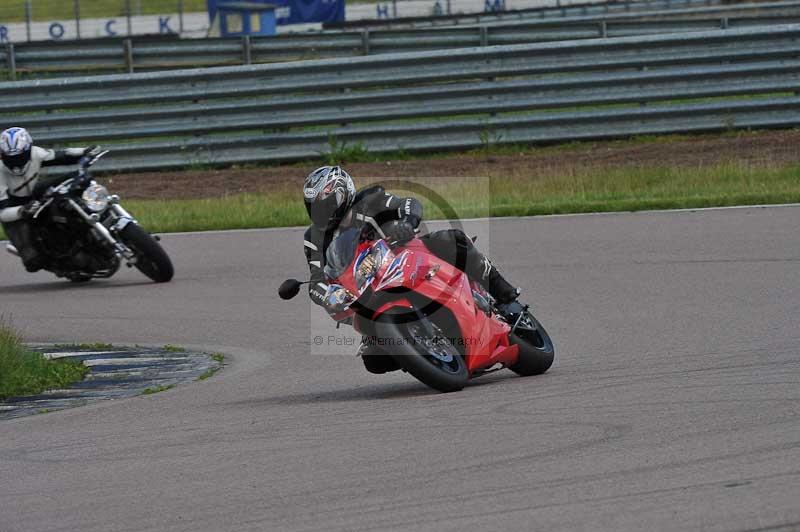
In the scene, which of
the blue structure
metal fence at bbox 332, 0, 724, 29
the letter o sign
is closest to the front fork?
the blue structure

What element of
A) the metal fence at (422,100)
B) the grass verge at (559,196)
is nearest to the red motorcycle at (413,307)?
the grass verge at (559,196)

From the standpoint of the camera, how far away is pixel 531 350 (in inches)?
302

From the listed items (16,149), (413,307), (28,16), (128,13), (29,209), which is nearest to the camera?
(413,307)

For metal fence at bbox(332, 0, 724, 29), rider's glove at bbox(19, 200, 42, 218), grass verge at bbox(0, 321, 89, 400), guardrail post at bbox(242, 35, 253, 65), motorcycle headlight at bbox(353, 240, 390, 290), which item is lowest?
grass verge at bbox(0, 321, 89, 400)

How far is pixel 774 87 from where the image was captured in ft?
59.8

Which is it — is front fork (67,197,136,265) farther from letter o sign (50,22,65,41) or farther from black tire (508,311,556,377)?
letter o sign (50,22,65,41)

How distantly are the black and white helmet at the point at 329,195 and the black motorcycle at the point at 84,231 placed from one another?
557 cm

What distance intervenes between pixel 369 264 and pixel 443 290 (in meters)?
0.41

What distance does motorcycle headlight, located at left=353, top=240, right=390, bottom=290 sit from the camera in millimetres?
6938

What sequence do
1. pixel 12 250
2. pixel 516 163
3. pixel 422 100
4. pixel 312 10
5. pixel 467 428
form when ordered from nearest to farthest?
pixel 467 428 → pixel 12 250 → pixel 516 163 → pixel 422 100 → pixel 312 10

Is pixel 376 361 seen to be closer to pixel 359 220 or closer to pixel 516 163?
pixel 359 220

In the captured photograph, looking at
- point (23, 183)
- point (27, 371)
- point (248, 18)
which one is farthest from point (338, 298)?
point (248, 18)

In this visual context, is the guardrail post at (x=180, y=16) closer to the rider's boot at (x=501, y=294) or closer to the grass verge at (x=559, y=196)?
the grass verge at (x=559, y=196)

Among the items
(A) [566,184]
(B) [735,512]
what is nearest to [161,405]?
(B) [735,512]
